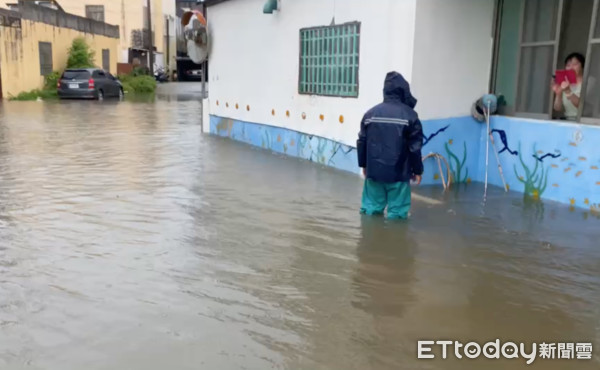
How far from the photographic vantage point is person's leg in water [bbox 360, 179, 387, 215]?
20.8ft

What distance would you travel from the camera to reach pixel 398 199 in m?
6.20

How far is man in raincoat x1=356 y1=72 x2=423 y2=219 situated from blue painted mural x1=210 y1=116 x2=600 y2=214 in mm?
1952

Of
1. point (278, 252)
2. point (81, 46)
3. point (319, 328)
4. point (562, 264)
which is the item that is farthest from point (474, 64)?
point (81, 46)

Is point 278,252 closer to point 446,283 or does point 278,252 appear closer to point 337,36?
point 446,283

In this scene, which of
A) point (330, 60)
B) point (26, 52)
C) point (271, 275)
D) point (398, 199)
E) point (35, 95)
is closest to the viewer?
Result: point (271, 275)

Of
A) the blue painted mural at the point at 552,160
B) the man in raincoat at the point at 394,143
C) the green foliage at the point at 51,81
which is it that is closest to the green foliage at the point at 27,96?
the green foliage at the point at 51,81

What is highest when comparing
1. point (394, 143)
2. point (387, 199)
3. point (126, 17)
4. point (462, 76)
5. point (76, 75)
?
point (126, 17)

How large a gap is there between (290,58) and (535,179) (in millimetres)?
4739

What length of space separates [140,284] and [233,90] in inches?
345

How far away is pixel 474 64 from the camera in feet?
26.5

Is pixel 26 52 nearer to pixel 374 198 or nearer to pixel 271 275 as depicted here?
pixel 374 198

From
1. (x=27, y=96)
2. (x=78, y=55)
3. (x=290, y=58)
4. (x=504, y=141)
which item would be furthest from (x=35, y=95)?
(x=504, y=141)

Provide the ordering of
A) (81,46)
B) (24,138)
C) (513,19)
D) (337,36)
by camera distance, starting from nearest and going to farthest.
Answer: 1. (513,19)
2. (337,36)
3. (24,138)
4. (81,46)

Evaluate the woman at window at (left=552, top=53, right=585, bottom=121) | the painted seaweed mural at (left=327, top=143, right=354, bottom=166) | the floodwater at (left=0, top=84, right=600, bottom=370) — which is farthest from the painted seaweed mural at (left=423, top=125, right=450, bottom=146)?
the woman at window at (left=552, top=53, right=585, bottom=121)
